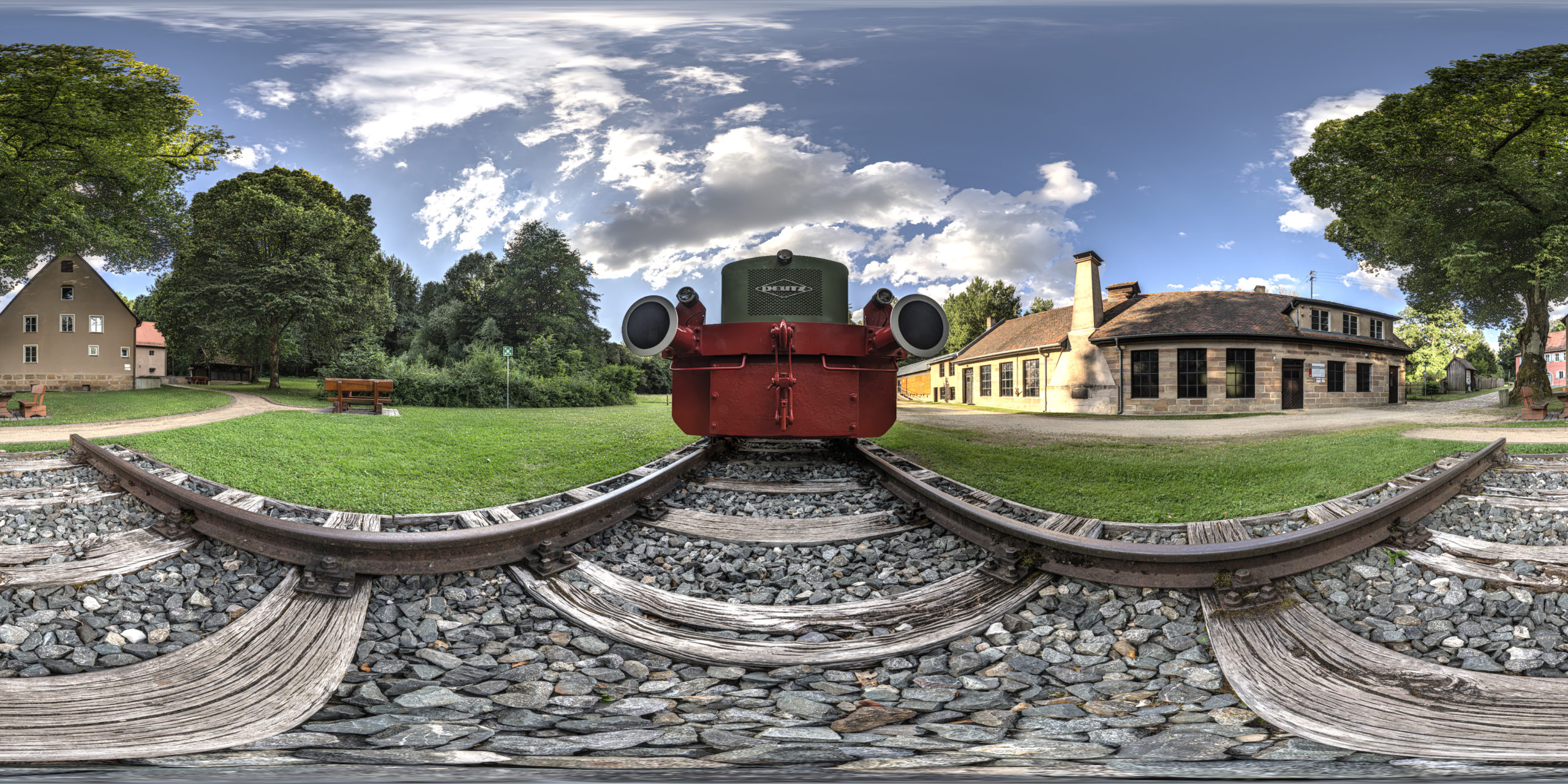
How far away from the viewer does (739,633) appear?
1.98 metres

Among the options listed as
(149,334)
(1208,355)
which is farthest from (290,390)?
(1208,355)

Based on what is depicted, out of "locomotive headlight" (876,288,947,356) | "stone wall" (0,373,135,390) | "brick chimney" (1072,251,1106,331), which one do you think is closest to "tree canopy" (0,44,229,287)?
"stone wall" (0,373,135,390)

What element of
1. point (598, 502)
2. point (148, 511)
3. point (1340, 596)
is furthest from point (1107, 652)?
point (148, 511)

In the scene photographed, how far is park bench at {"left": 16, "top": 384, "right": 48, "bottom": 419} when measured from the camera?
9.35 feet

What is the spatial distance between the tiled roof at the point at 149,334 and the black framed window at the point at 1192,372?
6.71 m

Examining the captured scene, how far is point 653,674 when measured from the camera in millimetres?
1751

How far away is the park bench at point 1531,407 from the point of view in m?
3.04

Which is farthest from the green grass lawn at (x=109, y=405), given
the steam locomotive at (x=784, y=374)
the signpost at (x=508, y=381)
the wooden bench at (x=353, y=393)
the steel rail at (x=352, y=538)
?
the signpost at (x=508, y=381)

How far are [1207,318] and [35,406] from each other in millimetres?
6817

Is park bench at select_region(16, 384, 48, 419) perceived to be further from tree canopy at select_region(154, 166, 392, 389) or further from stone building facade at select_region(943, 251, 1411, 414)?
stone building facade at select_region(943, 251, 1411, 414)

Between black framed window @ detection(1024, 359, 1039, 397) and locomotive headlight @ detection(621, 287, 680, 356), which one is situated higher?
locomotive headlight @ detection(621, 287, 680, 356)

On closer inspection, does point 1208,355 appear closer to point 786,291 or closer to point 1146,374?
point 1146,374

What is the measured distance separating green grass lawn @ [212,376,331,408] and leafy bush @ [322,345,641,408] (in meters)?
0.73

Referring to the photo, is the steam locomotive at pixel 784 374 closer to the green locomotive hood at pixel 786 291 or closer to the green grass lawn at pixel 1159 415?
the green locomotive hood at pixel 786 291
